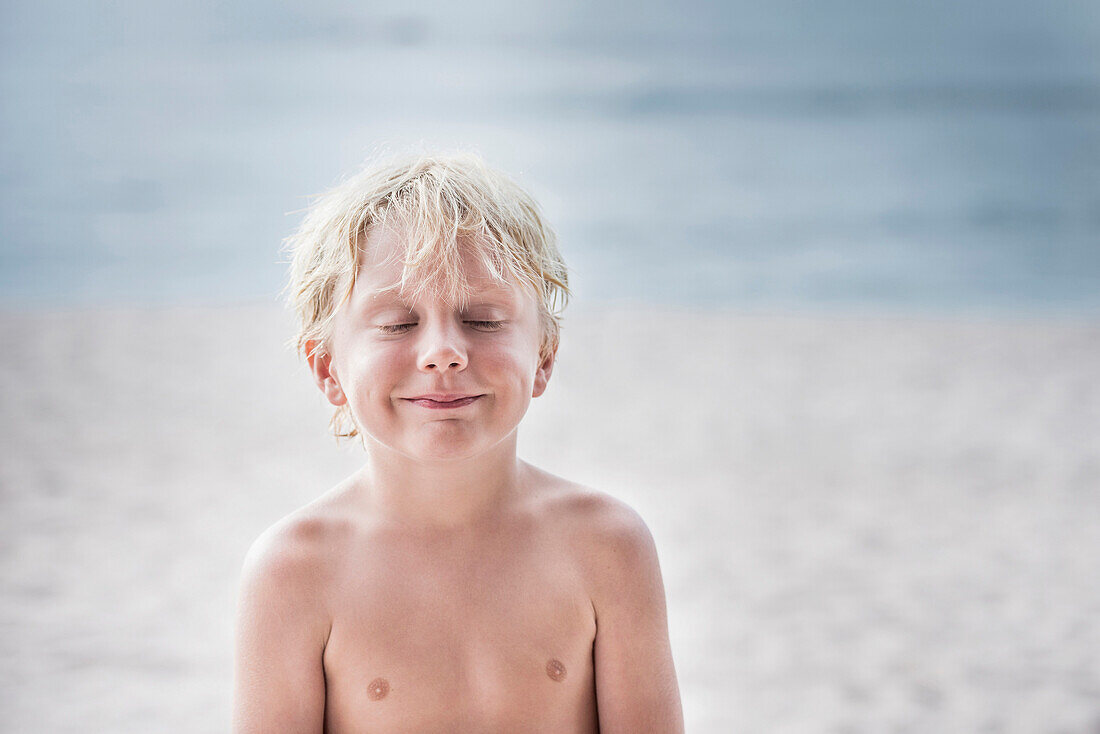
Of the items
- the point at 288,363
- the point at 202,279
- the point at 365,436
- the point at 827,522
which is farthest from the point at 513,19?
the point at 365,436

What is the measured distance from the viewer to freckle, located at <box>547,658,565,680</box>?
995mm

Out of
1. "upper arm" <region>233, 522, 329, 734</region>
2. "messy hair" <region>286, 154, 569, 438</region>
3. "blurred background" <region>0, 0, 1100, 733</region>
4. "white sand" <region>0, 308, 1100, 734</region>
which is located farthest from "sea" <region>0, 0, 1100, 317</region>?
"upper arm" <region>233, 522, 329, 734</region>

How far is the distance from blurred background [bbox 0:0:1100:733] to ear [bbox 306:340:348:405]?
0.22m

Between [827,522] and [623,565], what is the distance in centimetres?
192

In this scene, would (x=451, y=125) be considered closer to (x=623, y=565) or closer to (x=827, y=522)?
(x=827, y=522)

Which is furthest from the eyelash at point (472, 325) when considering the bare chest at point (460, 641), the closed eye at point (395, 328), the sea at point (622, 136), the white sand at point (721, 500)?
the sea at point (622, 136)

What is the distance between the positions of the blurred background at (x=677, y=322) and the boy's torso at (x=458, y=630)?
38cm

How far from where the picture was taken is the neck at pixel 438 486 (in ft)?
3.28

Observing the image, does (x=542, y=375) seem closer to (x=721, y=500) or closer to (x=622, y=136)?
(x=721, y=500)

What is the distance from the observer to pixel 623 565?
1022 mm

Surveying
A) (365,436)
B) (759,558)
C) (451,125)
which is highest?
(451,125)

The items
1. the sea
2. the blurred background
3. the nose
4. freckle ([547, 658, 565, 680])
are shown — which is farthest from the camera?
the sea

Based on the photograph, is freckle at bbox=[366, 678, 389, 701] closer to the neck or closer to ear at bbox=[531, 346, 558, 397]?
the neck

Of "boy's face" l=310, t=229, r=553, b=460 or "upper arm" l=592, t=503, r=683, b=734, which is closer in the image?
"boy's face" l=310, t=229, r=553, b=460
